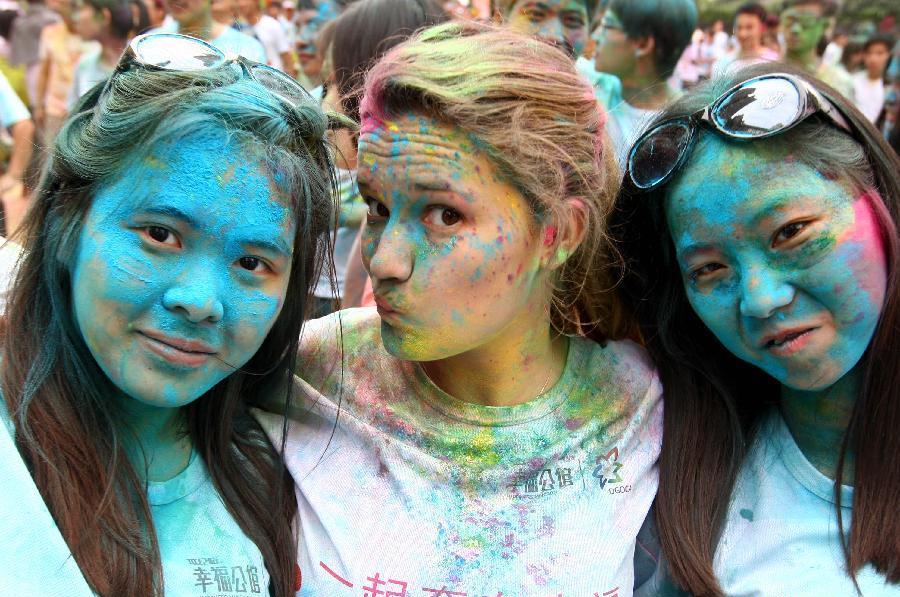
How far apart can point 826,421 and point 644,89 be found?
2431 mm

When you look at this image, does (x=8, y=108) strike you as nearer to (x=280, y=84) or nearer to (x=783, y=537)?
(x=280, y=84)

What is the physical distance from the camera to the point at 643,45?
13.7 feet

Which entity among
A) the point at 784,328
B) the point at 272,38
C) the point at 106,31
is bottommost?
the point at 784,328

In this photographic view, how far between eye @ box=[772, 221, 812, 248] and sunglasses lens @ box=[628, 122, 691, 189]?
0.25m

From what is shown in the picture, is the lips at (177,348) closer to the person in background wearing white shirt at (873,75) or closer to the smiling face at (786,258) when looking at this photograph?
the smiling face at (786,258)

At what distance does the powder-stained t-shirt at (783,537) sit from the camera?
1796mm

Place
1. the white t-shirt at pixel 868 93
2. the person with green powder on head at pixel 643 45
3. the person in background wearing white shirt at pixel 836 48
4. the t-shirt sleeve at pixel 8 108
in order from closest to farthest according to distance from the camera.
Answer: the person with green powder on head at pixel 643 45
the t-shirt sleeve at pixel 8 108
the white t-shirt at pixel 868 93
the person in background wearing white shirt at pixel 836 48

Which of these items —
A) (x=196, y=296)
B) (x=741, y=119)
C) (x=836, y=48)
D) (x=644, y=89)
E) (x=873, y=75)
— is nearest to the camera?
(x=196, y=296)

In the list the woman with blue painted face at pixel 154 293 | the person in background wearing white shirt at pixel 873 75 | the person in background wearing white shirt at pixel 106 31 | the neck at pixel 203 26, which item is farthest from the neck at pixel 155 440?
the person in background wearing white shirt at pixel 873 75

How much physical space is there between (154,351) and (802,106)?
50.9 inches

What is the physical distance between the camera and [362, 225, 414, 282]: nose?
1.78 metres

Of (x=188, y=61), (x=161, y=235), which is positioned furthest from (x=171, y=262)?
(x=188, y=61)

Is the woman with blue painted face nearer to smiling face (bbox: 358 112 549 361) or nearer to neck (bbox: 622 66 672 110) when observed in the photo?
smiling face (bbox: 358 112 549 361)

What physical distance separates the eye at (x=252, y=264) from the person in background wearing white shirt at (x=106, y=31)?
11.3ft
